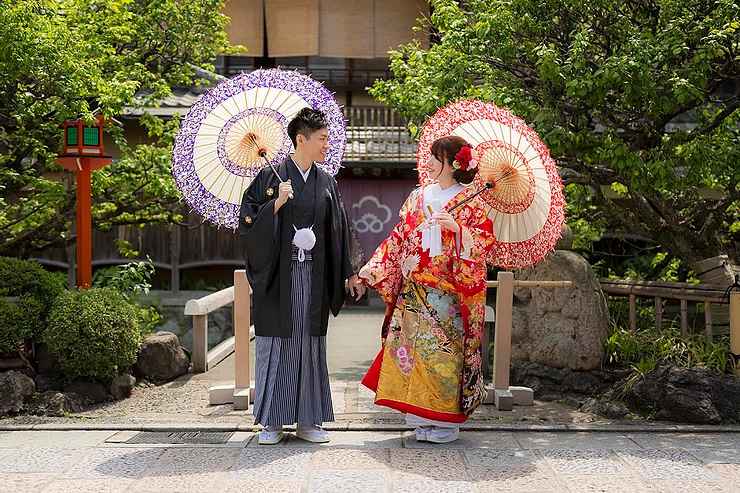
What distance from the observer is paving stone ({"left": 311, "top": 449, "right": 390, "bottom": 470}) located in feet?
17.5

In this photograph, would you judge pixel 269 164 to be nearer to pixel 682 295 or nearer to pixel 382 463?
pixel 382 463

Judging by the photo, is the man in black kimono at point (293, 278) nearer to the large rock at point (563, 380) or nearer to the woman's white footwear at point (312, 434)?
the woman's white footwear at point (312, 434)

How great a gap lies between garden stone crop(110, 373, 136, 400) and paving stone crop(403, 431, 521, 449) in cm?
288

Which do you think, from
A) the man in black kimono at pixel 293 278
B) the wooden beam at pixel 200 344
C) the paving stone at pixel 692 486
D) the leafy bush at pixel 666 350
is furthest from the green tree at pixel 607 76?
the paving stone at pixel 692 486

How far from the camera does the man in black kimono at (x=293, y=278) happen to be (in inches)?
232

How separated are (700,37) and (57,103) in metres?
5.75

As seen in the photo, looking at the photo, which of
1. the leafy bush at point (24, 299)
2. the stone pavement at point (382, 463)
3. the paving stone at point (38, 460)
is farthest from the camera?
the leafy bush at point (24, 299)

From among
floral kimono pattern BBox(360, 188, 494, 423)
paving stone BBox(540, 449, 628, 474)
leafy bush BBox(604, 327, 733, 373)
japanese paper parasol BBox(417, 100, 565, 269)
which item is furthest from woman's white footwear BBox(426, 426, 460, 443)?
leafy bush BBox(604, 327, 733, 373)

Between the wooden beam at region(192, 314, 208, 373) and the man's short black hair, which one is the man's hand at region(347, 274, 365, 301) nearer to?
the man's short black hair

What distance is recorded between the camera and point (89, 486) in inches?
195

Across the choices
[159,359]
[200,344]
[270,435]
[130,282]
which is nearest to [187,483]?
[270,435]

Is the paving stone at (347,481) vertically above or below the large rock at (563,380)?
below

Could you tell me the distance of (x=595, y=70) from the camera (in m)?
7.54

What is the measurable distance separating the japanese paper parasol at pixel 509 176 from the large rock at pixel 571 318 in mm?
2120
